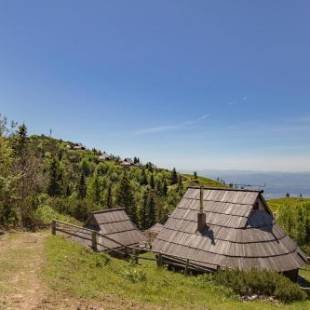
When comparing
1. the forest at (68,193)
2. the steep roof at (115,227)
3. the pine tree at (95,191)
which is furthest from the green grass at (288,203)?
the pine tree at (95,191)

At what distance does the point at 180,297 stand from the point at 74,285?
466cm

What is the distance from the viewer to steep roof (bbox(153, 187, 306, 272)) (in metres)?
23.9

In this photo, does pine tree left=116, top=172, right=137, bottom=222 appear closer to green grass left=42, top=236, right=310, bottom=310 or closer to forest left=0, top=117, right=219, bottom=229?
forest left=0, top=117, right=219, bottom=229

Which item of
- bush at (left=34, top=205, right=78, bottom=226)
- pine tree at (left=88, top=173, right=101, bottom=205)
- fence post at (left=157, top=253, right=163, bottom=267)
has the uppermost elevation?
pine tree at (left=88, top=173, right=101, bottom=205)

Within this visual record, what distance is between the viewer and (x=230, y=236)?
25.0 m

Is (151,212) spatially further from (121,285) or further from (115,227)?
(121,285)

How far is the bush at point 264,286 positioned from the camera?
19312mm

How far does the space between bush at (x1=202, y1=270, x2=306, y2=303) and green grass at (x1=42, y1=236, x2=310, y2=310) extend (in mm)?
616

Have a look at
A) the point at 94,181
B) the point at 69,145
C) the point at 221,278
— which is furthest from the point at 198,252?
the point at 69,145

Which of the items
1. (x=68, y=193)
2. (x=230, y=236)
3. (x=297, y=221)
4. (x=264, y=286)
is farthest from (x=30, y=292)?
(x=68, y=193)

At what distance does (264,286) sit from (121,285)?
8139mm

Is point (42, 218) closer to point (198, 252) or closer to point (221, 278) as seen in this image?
point (198, 252)

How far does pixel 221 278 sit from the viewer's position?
20.8 meters

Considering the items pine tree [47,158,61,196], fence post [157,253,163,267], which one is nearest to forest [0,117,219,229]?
pine tree [47,158,61,196]
